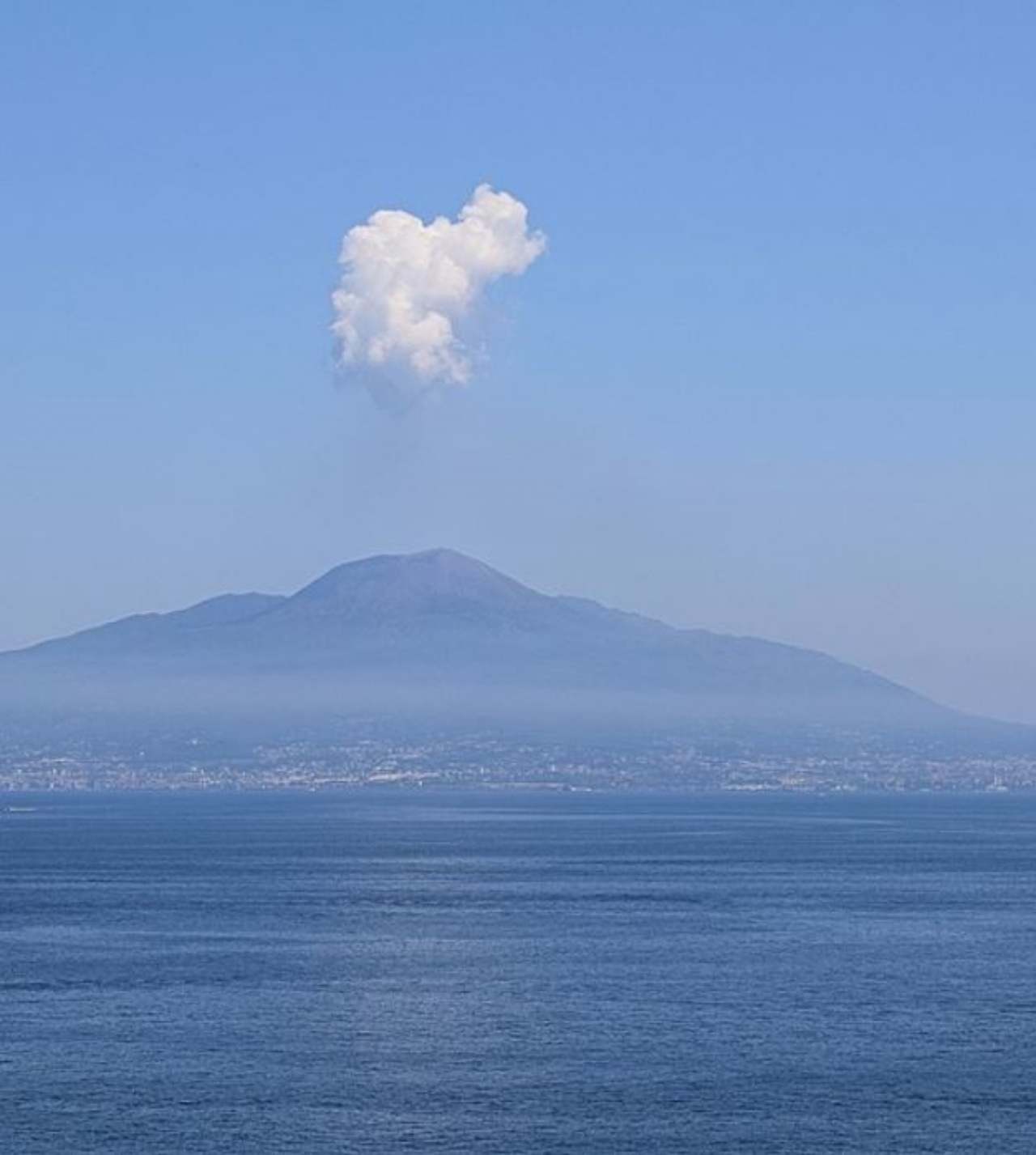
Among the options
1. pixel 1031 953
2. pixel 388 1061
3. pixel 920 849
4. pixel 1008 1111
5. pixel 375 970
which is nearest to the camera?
pixel 1008 1111

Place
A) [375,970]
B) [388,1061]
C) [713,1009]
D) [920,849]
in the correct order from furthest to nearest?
[920,849]
[375,970]
[713,1009]
[388,1061]

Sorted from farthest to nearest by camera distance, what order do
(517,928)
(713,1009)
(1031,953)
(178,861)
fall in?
(178,861) < (517,928) < (1031,953) < (713,1009)

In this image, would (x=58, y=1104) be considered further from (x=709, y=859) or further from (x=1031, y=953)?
(x=709, y=859)

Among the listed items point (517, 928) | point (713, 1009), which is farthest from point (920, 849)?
point (713, 1009)

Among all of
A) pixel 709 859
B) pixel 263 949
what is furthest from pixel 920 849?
pixel 263 949

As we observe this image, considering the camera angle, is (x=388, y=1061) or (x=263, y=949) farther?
(x=263, y=949)

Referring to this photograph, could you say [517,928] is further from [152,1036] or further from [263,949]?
[152,1036]
